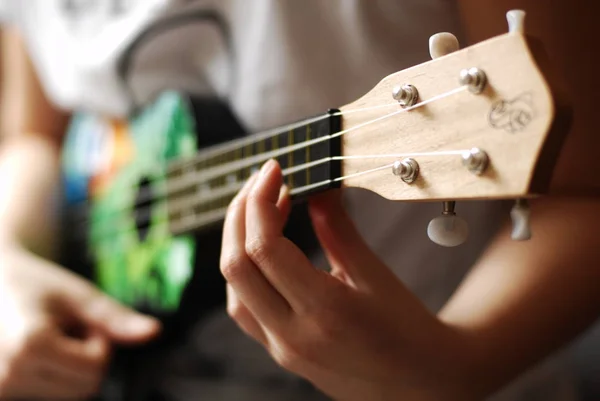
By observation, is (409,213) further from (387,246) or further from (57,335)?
(57,335)

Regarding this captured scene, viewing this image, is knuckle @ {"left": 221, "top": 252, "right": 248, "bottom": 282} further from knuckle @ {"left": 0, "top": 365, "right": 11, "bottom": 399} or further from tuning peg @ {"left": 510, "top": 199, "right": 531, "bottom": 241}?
knuckle @ {"left": 0, "top": 365, "right": 11, "bottom": 399}

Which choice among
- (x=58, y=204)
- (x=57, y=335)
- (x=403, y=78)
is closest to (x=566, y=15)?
(x=403, y=78)

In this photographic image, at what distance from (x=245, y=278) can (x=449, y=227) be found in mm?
136

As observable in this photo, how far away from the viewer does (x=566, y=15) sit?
1.32 ft

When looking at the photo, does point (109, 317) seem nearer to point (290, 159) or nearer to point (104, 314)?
point (104, 314)

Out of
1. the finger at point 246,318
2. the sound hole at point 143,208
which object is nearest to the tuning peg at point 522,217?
the finger at point 246,318

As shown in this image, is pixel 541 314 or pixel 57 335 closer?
pixel 541 314

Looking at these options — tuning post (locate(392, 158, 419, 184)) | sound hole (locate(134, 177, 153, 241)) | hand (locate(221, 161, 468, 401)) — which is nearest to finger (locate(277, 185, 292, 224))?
hand (locate(221, 161, 468, 401))

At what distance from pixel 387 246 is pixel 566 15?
0.25m

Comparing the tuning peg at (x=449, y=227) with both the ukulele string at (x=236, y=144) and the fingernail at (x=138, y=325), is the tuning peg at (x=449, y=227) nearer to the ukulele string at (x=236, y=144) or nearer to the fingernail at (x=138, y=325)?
the ukulele string at (x=236, y=144)

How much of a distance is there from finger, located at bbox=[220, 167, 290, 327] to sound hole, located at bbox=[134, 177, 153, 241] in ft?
1.09

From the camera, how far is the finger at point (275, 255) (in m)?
0.40

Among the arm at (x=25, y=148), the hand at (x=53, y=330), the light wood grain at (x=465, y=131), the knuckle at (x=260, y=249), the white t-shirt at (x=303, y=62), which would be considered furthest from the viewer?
the arm at (x=25, y=148)

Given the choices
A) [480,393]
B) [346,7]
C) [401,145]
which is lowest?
[480,393]
